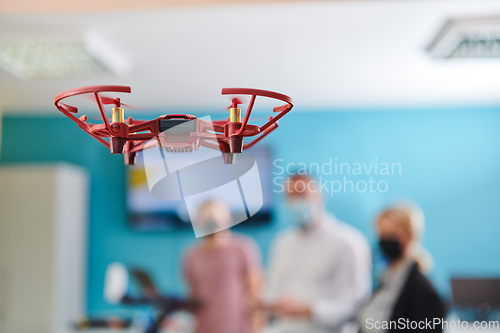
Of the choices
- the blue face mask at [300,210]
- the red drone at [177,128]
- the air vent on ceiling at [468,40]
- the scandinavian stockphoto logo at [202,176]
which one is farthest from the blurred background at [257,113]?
the red drone at [177,128]

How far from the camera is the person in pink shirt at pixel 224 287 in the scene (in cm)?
255

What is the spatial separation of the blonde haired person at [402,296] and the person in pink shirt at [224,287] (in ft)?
3.16

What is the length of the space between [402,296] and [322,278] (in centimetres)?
65

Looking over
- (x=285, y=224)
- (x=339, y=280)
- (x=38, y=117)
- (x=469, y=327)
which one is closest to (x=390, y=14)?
(x=339, y=280)

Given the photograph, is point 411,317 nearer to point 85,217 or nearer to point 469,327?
point 469,327

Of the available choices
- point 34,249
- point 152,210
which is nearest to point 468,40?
point 152,210

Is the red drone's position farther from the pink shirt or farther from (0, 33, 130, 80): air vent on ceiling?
the pink shirt

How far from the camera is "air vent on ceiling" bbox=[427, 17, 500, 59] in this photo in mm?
1895

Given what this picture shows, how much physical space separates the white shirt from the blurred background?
26 cm

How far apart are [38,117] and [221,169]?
3233mm

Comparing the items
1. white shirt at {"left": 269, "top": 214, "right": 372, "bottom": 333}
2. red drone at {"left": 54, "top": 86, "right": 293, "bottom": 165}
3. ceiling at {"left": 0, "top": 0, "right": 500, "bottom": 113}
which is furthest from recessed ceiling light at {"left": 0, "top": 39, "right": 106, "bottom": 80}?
red drone at {"left": 54, "top": 86, "right": 293, "bottom": 165}

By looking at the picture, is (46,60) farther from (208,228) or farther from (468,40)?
(468,40)

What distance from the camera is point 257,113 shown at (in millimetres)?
2797

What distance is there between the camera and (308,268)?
2189 millimetres
